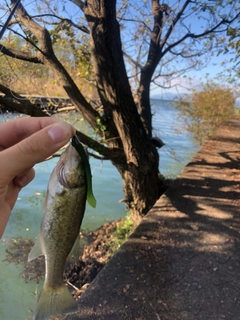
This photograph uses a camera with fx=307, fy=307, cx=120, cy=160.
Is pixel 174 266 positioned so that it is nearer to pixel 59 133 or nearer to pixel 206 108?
pixel 59 133

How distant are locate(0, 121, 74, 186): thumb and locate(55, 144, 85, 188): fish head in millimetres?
186

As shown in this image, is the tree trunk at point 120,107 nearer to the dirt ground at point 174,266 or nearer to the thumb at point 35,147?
the dirt ground at point 174,266

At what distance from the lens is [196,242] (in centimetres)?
475

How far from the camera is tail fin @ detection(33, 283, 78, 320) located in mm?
2012

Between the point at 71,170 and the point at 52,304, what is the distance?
0.93m

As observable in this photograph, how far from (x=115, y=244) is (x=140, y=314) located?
140 inches

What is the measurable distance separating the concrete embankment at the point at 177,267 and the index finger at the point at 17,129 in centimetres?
209

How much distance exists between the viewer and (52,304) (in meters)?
2.02

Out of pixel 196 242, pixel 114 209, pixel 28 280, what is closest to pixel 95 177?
pixel 114 209

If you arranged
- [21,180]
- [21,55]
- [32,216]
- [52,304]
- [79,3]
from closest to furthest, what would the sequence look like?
[52,304] → [21,180] → [21,55] → [79,3] → [32,216]

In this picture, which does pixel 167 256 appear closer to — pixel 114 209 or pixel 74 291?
pixel 74 291

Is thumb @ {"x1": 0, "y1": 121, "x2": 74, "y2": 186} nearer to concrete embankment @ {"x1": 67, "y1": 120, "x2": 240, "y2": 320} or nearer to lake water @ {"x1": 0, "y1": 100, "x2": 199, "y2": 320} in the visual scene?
concrete embankment @ {"x1": 67, "y1": 120, "x2": 240, "y2": 320}

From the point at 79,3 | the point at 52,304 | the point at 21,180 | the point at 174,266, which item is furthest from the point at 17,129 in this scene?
the point at 79,3

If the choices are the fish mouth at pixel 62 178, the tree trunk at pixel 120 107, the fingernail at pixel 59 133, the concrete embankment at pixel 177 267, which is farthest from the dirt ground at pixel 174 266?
the fingernail at pixel 59 133
